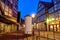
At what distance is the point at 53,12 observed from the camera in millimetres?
37906

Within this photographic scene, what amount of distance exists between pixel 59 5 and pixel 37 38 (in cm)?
2764

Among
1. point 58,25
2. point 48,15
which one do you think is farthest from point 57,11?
point 48,15

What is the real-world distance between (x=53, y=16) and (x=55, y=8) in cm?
283

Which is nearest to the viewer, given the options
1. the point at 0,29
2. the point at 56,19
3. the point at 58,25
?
the point at 0,29

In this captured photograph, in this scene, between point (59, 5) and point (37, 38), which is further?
point (59, 5)

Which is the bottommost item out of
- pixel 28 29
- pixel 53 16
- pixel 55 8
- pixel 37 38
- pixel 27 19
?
pixel 37 38

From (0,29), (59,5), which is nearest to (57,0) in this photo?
(59,5)

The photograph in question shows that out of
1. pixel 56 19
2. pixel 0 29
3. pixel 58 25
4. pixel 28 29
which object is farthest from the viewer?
pixel 56 19

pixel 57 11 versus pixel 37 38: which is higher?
pixel 57 11

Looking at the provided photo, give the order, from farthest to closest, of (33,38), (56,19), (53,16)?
(53,16)
(56,19)
(33,38)

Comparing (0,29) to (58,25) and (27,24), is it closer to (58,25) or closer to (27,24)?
(27,24)

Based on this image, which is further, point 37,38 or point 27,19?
point 27,19

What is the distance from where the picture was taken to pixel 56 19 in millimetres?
35188

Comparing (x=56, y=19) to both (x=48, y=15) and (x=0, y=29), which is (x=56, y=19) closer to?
(x=48, y=15)
